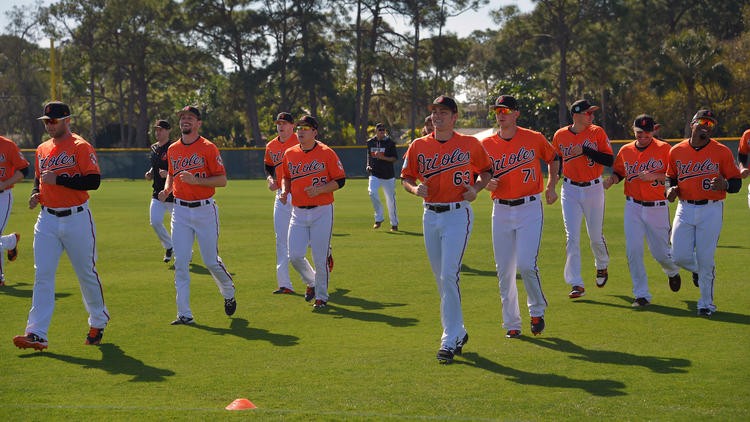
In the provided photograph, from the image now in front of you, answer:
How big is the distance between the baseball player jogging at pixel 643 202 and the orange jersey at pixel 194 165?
15.3ft

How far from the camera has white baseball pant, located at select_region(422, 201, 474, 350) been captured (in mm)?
8445

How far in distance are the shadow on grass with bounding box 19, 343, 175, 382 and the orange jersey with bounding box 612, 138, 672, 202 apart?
595cm

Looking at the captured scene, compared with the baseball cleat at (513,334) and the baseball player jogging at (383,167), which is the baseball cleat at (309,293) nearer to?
the baseball cleat at (513,334)

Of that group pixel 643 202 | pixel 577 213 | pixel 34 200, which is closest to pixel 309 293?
pixel 577 213

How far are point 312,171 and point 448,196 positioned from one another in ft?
10.5

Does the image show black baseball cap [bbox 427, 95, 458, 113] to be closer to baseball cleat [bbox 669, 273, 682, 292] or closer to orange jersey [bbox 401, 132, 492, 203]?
orange jersey [bbox 401, 132, 492, 203]

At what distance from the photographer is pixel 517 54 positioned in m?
68.8

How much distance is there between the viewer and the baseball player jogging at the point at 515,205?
30.3 ft

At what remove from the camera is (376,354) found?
876 centimetres

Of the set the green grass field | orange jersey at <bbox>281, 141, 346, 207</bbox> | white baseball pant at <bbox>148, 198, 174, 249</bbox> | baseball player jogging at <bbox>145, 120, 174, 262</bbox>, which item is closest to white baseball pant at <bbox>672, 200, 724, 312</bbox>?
the green grass field

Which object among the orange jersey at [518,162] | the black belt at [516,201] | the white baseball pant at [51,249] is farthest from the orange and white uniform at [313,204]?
the white baseball pant at [51,249]

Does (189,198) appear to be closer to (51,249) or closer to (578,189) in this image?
(51,249)

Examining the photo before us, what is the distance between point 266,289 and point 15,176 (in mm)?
3702

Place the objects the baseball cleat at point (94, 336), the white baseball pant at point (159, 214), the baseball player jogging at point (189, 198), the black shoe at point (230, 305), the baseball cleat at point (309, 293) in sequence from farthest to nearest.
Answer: the white baseball pant at point (159, 214)
the baseball cleat at point (309, 293)
the black shoe at point (230, 305)
the baseball player jogging at point (189, 198)
the baseball cleat at point (94, 336)
